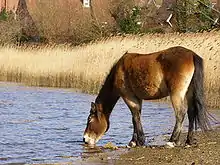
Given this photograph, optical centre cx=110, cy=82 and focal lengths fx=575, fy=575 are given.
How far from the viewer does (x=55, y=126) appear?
11094 mm

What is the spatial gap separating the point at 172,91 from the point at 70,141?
207cm

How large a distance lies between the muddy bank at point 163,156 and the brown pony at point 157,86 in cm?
30

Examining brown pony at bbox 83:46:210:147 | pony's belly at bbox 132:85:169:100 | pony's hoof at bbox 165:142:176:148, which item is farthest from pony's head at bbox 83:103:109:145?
pony's hoof at bbox 165:142:176:148

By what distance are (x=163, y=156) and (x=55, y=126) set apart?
146 inches

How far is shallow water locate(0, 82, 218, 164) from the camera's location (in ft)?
27.9

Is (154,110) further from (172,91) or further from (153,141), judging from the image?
(172,91)

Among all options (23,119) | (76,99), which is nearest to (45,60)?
(76,99)

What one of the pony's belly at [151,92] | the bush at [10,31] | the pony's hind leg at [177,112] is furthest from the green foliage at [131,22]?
the pony's hind leg at [177,112]

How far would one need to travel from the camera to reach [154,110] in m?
14.1

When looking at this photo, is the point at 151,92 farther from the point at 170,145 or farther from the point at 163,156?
the point at 163,156

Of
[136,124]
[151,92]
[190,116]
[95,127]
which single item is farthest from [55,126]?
[190,116]

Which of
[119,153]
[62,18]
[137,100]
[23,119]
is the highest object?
[137,100]

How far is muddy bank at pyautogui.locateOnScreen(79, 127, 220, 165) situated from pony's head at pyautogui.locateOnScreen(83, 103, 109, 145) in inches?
24.6

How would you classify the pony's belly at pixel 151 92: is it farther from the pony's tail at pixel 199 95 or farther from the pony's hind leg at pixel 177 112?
the pony's tail at pixel 199 95
